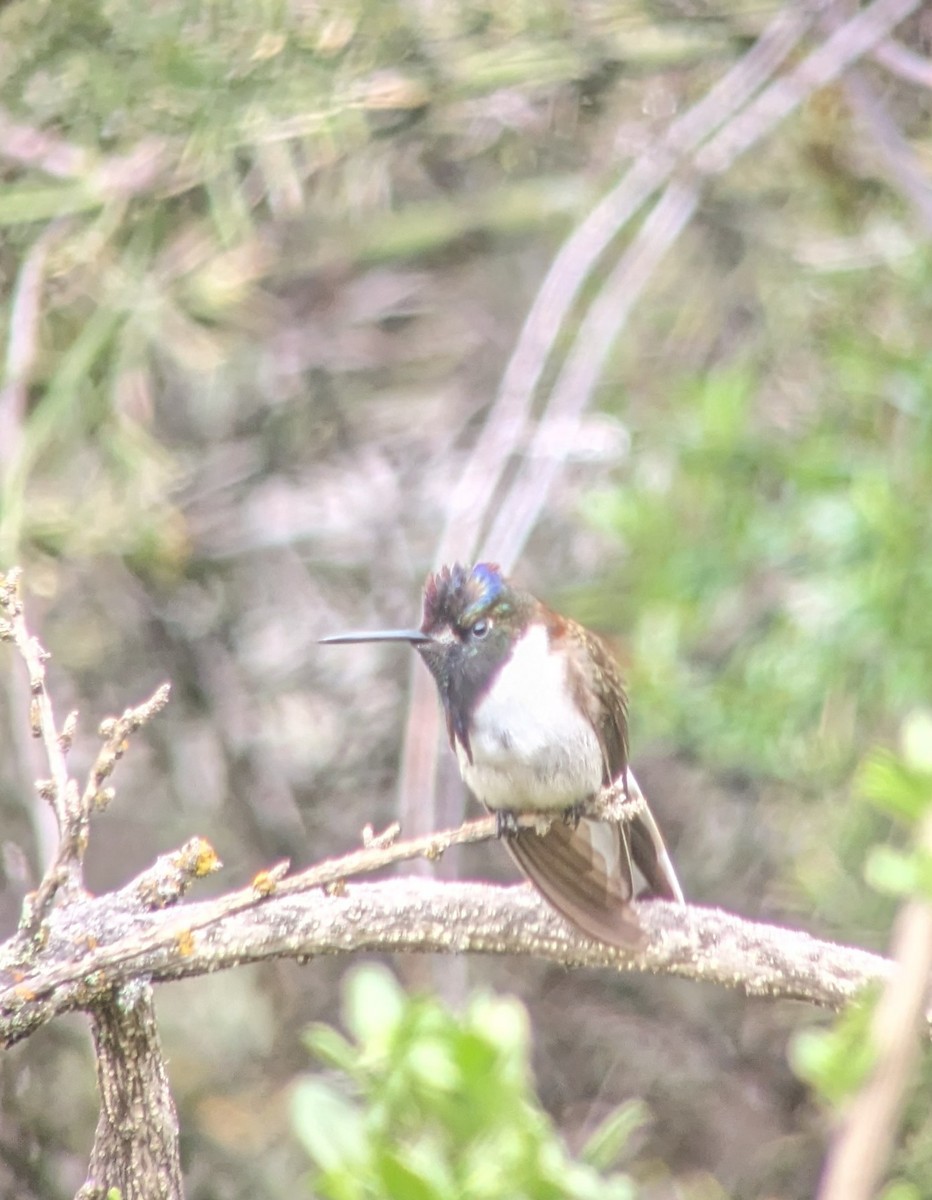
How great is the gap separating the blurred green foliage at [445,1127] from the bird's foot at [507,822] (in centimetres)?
145

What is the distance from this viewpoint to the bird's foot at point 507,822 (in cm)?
241

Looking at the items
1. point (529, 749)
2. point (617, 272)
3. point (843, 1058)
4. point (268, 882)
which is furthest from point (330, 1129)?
point (617, 272)

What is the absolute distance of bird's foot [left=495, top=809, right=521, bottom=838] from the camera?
94.7 inches

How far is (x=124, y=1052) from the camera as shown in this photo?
166cm

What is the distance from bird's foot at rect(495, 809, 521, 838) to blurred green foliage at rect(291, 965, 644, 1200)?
145 centimetres

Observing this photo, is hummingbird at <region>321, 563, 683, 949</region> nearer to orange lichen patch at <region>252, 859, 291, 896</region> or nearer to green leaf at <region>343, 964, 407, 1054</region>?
orange lichen patch at <region>252, 859, 291, 896</region>

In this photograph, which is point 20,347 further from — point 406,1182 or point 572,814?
point 406,1182

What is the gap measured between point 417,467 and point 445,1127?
3736mm

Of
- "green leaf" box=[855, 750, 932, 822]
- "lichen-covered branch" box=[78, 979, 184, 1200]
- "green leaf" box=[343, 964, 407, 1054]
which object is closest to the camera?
"green leaf" box=[855, 750, 932, 822]

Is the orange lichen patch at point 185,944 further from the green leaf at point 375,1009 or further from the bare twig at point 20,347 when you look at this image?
the bare twig at point 20,347

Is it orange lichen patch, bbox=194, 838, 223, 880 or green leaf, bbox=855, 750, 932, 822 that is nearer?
green leaf, bbox=855, 750, 932, 822

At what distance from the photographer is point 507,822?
2488mm

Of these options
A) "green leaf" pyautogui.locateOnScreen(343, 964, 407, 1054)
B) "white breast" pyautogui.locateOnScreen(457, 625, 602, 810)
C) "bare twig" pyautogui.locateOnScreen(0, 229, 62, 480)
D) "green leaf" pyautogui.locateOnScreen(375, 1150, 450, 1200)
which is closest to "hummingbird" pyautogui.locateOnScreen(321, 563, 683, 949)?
"white breast" pyautogui.locateOnScreen(457, 625, 602, 810)

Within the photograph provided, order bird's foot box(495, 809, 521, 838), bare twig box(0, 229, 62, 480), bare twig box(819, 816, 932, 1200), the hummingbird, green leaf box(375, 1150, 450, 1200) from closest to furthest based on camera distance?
bare twig box(819, 816, 932, 1200)
green leaf box(375, 1150, 450, 1200)
bird's foot box(495, 809, 521, 838)
the hummingbird
bare twig box(0, 229, 62, 480)
